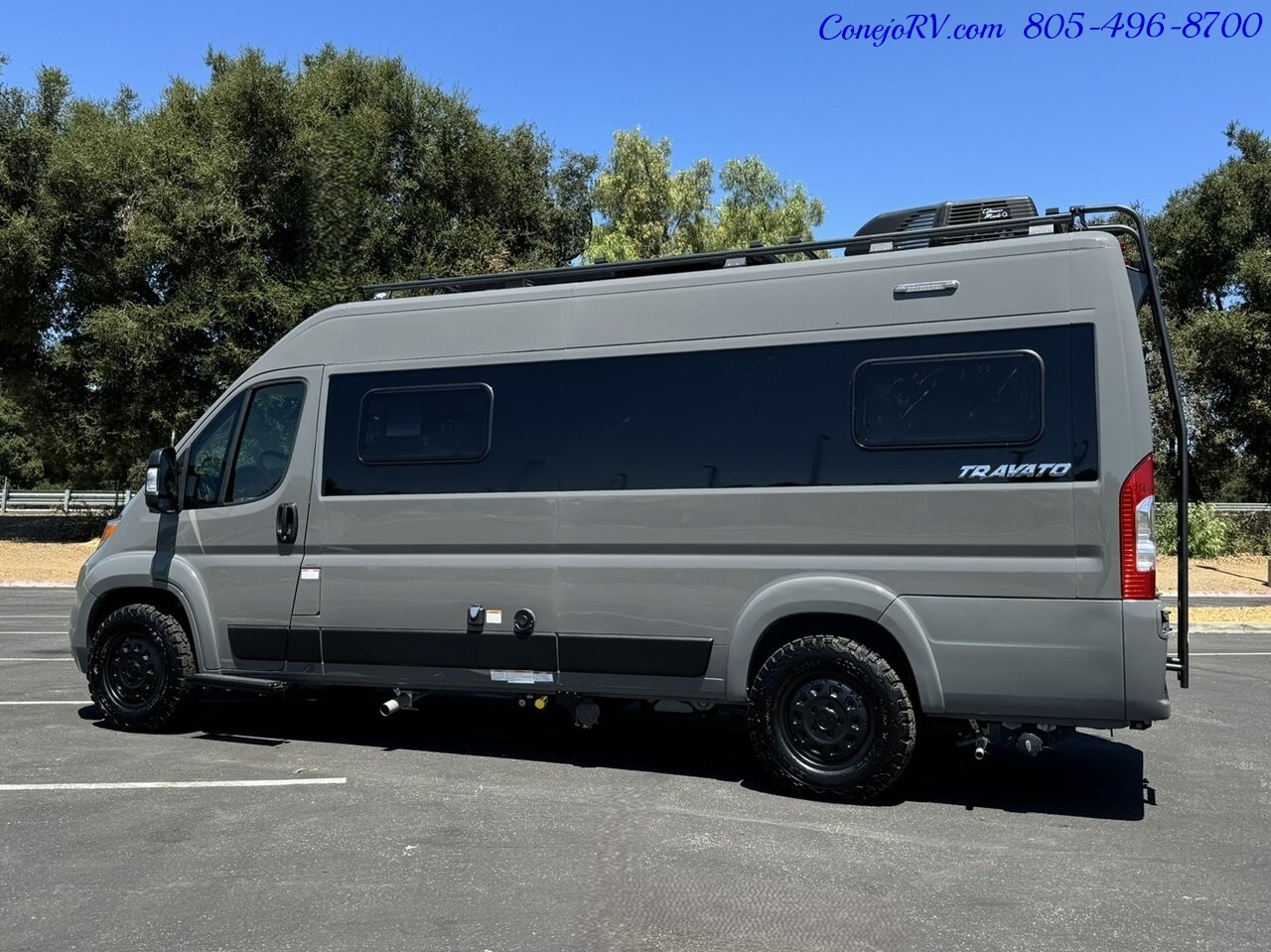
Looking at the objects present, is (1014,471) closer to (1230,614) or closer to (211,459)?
(211,459)

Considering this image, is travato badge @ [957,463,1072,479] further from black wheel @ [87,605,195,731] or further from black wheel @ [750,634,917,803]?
black wheel @ [87,605,195,731]

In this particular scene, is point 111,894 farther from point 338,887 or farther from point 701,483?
point 701,483

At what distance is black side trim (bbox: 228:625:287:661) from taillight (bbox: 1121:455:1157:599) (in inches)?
194

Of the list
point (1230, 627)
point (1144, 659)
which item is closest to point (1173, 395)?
point (1144, 659)

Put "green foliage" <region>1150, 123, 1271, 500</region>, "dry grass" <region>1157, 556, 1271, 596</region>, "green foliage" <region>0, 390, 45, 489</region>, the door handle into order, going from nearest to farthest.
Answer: the door handle
"dry grass" <region>1157, 556, 1271, 596</region>
"green foliage" <region>1150, 123, 1271, 500</region>
"green foliage" <region>0, 390, 45, 489</region>

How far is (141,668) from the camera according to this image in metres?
7.52

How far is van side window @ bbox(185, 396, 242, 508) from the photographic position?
7449 mm

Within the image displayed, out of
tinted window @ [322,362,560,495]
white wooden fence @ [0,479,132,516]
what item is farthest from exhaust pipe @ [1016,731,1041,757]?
white wooden fence @ [0,479,132,516]

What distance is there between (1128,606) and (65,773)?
5.81 meters

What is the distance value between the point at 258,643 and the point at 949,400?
179 inches

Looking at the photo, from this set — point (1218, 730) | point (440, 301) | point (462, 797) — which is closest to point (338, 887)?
point (462, 797)

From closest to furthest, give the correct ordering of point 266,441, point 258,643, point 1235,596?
1. point 258,643
2. point 266,441
3. point 1235,596

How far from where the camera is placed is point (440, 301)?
704cm

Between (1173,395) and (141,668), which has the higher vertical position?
(1173,395)
